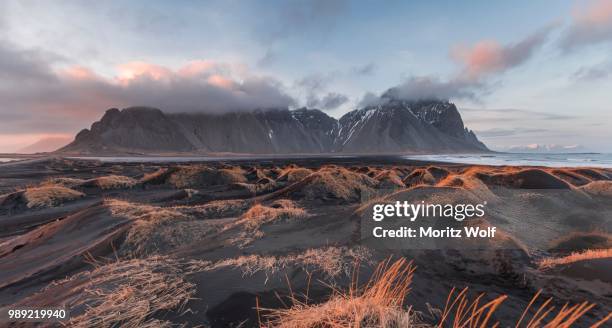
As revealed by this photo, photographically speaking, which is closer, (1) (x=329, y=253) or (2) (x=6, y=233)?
(1) (x=329, y=253)

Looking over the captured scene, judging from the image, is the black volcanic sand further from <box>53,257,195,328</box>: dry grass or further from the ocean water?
the ocean water

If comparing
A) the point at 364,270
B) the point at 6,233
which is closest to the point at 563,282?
the point at 364,270

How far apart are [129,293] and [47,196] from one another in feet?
64.0

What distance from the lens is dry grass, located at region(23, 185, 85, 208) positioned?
17703 mm

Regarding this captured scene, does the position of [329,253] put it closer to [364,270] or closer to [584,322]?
[364,270]

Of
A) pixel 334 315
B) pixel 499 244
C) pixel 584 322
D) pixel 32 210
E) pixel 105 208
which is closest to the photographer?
pixel 334 315

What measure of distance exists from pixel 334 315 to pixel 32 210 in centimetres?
2111

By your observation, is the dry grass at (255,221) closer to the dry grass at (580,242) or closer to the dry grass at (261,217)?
the dry grass at (261,217)

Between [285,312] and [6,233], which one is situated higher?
[285,312]

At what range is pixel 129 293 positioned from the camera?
16.0 ft

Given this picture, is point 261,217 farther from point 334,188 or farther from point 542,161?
point 542,161

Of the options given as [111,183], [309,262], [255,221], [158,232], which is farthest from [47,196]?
[309,262]

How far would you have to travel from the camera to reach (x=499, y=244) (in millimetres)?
8422

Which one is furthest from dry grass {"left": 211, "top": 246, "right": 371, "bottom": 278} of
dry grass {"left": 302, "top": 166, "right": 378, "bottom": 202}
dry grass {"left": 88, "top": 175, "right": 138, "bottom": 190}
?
dry grass {"left": 88, "top": 175, "right": 138, "bottom": 190}
